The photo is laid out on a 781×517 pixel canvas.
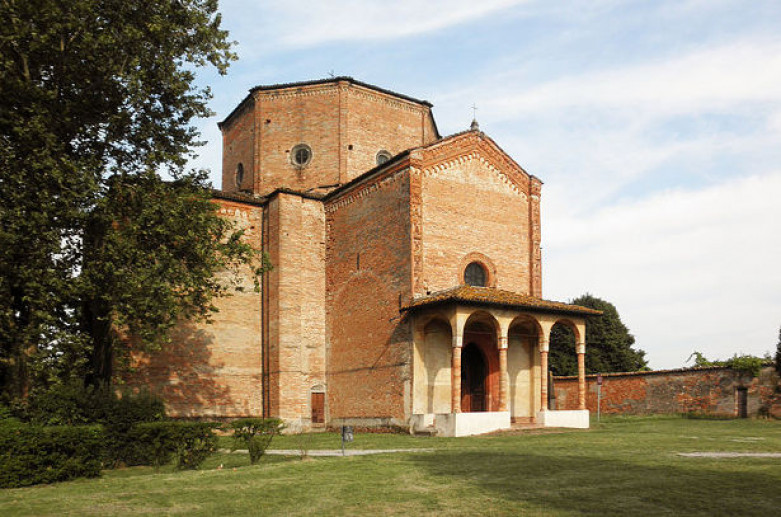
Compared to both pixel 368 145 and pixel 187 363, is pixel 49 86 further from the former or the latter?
pixel 368 145

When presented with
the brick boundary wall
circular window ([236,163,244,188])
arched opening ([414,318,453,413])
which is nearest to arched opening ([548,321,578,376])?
the brick boundary wall

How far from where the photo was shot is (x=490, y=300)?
66.3 feet

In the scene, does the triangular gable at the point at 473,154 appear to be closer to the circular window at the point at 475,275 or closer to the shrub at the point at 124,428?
the circular window at the point at 475,275

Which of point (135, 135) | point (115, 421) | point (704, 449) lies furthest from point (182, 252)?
point (704, 449)

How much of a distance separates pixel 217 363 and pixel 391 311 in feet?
23.3

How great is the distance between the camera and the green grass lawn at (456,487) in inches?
302

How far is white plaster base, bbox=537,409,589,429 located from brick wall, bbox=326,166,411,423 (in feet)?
15.1

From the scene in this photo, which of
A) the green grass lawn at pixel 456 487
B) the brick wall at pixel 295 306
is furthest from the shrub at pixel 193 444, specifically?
the brick wall at pixel 295 306

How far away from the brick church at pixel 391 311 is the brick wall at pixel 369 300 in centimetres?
7

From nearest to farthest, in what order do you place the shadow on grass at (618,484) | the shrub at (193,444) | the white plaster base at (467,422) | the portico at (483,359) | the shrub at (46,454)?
the shadow on grass at (618,484)
the shrub at (46,454)
the shrub at (193,444)
the white plaster base at (467,422)
the portico at (483,359)

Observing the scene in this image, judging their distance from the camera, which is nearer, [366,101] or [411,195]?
[411,195]

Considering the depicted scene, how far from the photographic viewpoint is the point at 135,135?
56.1 ft

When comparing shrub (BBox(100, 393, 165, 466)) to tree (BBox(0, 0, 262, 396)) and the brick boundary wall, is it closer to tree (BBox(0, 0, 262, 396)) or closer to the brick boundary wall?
tree (BBox(0, 0, 262, 396))

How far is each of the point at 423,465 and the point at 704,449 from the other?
6148 millimetres
